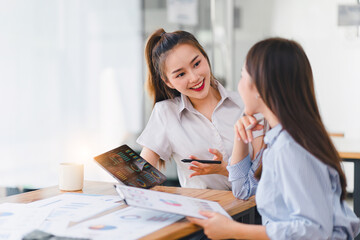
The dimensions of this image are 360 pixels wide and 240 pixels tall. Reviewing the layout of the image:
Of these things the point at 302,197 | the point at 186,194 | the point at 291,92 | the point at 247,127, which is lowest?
the point at 186,194

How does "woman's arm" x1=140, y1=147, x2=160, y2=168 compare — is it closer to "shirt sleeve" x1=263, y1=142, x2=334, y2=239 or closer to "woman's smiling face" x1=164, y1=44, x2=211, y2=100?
"woman's smiling face" x1=164, y1=44, x2=211, y2=100

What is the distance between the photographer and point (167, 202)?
1.31 meters

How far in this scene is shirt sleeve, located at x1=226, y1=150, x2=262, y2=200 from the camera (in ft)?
5.10

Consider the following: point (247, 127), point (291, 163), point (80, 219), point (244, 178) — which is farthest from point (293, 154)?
point (80, 219)

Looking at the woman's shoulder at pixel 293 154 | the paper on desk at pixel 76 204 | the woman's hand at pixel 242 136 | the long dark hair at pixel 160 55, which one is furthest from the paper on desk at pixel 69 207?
the long dark hair at pixel 160 55

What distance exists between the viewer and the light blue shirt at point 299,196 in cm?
116

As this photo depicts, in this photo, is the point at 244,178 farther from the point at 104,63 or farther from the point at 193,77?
the point at 104,63

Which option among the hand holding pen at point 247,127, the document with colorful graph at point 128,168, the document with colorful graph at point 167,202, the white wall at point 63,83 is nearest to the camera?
the document with colorful graph at point 167,202

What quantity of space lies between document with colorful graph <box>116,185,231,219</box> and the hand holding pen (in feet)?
0.74

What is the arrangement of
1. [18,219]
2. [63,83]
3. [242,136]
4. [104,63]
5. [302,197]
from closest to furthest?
[302,197] < [18,219] < [242,136] < [63,83] < [104,63]

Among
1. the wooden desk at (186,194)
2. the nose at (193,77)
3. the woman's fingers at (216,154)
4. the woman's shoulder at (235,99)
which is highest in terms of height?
the nose at (193,77)

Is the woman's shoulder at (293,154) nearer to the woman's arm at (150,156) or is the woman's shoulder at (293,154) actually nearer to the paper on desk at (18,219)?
the paper on desk at (18,219)

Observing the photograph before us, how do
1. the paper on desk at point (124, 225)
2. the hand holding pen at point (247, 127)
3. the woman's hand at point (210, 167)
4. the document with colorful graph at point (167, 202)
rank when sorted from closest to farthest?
the paper on desk at point (124, 225), the document with colorful graph at point (167, 202), the hand holding pen at point (247, 127), the woman's hand at point (210, 167)

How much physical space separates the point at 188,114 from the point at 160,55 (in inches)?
10.6
